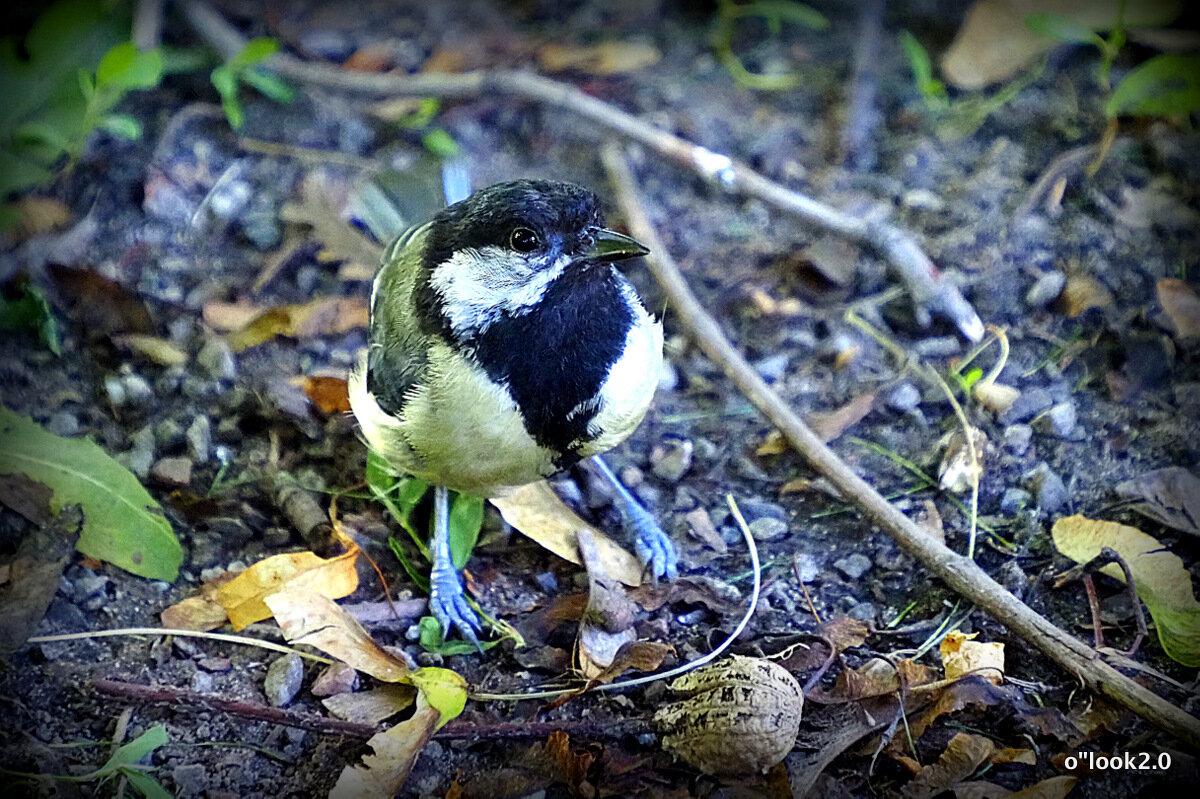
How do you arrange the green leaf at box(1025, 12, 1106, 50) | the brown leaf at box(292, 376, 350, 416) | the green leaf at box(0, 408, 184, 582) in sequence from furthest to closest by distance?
the green leaf at box(1025, 12, 1106, 50) < the brown leaf at box(292, 376, 350, 416) < the green leaf at box(0, 408, 184, 582)

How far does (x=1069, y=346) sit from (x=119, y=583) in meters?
3.10

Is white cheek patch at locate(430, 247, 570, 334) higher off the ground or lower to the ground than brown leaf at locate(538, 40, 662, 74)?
higher

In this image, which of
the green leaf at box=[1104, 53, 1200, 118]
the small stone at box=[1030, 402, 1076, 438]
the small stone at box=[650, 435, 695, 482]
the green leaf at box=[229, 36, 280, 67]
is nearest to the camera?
the small stone at box=[1030, 402, 1076, 438]

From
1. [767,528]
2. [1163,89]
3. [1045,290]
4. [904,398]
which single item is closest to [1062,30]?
[1163,89]

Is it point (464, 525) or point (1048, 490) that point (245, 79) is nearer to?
point (464, 525)

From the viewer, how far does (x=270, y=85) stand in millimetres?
4965

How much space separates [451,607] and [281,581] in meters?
0.49

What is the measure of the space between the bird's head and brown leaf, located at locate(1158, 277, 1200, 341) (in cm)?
204

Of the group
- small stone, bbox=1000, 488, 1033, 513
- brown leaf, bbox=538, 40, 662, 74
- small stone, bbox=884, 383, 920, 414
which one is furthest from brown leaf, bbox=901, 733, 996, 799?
brown leaf, bbox=538, 40, 662, 74

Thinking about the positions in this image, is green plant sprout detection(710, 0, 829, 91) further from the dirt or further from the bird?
the bird

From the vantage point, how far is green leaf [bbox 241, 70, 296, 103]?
16.1ft

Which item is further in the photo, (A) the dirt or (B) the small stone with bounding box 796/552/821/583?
(B) the small stone with bounding box 796/552/821/583

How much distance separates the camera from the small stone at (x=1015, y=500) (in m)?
3.25

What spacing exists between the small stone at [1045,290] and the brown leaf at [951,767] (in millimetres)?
1839
